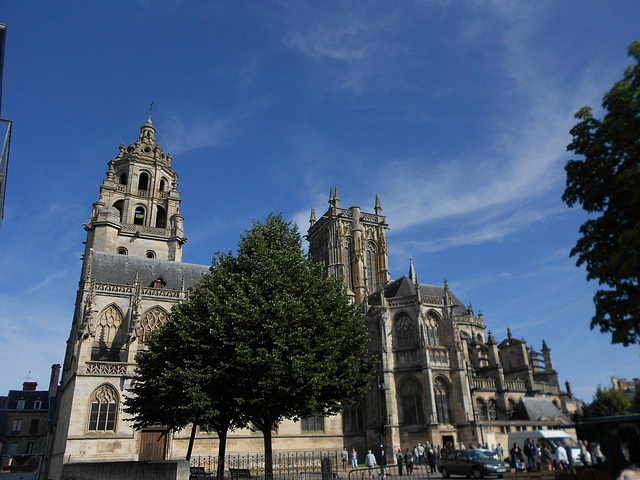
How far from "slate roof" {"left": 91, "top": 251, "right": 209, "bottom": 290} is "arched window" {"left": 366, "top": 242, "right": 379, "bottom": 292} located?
58.1ft

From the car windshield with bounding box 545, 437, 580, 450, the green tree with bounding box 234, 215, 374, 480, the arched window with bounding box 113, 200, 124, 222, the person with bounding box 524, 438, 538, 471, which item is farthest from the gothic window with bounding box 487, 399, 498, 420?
the arched window with bounding box 113, 200, 124, 222

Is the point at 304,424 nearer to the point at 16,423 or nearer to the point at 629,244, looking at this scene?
the point at 629,244

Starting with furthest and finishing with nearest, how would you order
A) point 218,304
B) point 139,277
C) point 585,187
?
point 139,277 < point 218,304 < point 585,187

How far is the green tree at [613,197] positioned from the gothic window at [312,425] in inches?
1021

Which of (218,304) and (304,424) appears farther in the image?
(304,424)

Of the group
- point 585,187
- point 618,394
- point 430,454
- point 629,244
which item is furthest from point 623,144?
point 618,394

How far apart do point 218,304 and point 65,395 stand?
58.8ft

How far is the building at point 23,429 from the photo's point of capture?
49281 mm

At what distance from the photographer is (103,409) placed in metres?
26.3

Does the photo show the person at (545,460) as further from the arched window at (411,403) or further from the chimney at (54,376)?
the chimney at (54,376)

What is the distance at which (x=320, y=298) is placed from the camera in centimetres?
1950

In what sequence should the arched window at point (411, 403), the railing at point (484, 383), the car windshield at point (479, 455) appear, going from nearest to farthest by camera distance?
the car windshield at point (479, 455) < the arched window at point (411, 403) < the railing at point (484, 383)

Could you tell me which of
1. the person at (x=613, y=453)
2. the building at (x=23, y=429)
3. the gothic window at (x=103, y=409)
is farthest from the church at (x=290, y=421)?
the building at (x=23, y=429)

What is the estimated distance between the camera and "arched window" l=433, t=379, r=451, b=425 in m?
33.8
